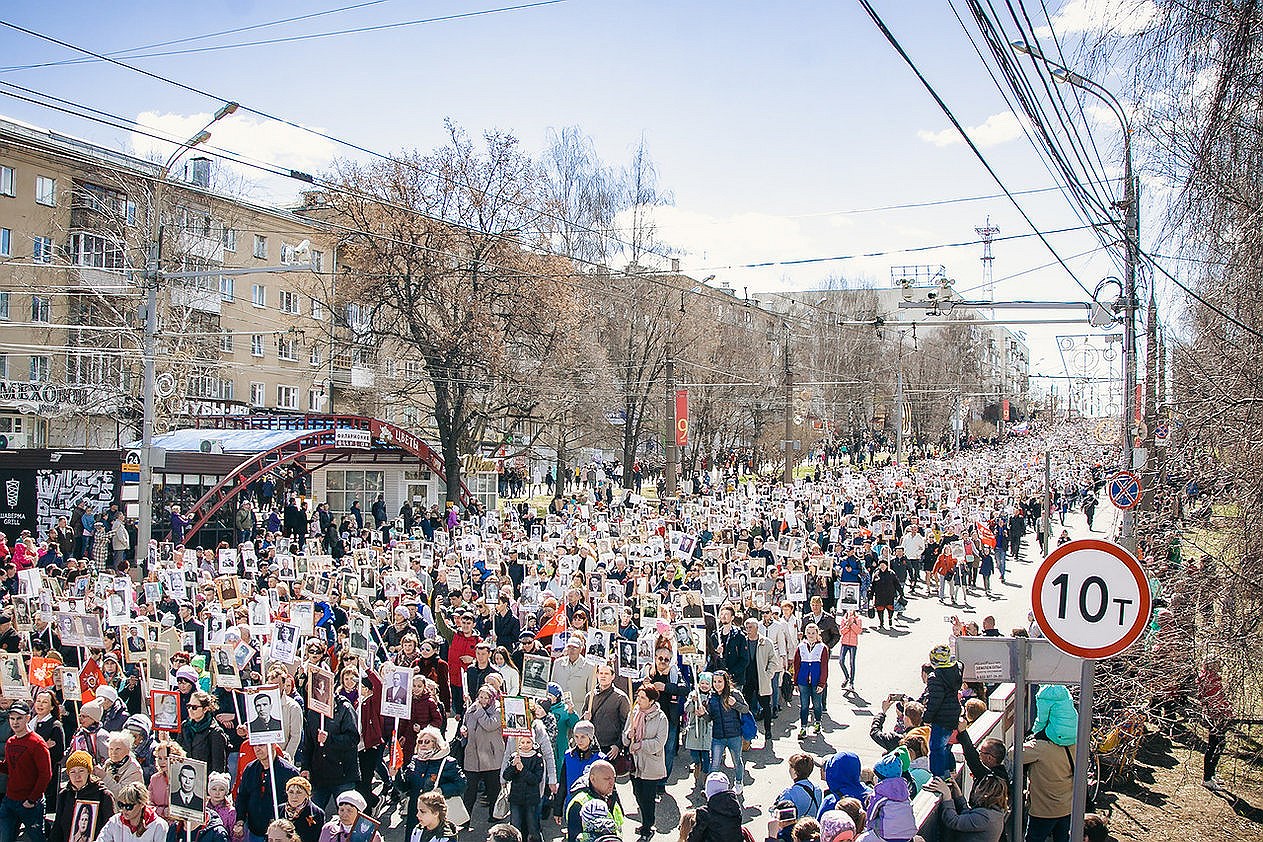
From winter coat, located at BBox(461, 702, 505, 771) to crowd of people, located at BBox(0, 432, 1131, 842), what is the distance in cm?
2

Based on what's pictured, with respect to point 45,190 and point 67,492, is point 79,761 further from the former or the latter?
point 45,190

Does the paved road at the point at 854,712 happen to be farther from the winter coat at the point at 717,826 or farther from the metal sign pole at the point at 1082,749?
the metal sign pole at the point at 1082,749

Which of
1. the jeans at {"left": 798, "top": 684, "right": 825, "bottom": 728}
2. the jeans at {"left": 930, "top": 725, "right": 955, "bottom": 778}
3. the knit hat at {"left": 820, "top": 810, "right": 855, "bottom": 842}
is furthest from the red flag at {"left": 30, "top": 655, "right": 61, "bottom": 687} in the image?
the jeans at {"left": 930, "top": 725, "right": 955, "bottom": 778}

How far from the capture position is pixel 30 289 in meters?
35.0

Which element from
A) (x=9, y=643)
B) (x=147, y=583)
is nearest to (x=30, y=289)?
(x=147, y=583)

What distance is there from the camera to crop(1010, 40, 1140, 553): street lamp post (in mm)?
8812

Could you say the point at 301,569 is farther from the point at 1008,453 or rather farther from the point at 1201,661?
the point at 1008,453

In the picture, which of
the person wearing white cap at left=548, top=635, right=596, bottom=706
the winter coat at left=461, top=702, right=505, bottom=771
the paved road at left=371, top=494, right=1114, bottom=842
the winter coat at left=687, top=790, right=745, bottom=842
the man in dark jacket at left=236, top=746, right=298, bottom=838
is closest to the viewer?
the winter coat at left=687, top=790, right=745, bottom=842

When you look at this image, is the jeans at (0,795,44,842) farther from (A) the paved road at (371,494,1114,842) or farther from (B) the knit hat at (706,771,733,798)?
(B) the knit hat at (706,771,733,798)

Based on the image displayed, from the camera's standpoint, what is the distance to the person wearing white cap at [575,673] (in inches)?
427

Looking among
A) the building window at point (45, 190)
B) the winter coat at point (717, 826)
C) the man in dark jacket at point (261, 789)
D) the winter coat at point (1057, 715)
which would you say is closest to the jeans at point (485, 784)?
the man in dark jacket at point (261, 789)

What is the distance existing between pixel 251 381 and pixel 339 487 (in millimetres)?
17766

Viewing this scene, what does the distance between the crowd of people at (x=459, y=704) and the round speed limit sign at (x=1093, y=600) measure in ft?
6.83

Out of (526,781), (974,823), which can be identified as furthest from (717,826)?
(526,781)
